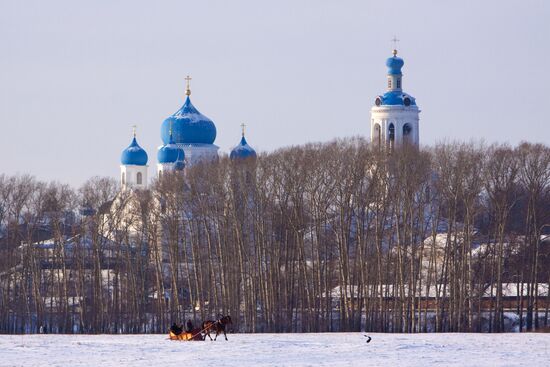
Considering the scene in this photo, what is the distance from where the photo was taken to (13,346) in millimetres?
34031

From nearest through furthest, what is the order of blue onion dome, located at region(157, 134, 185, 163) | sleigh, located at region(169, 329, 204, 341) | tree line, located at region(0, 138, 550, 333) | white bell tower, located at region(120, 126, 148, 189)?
sleigh, located at region(169, 329, 204, 341)
tree line, located at region(0, 138, 550, 333)
blue onion dome, located at region(157, 134, 185, 163)
white bell tower, located at region(120, 126, 148, 189)

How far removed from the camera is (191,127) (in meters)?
109

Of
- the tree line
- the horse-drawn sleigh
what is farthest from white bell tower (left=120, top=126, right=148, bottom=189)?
the horse-drawn sleigh

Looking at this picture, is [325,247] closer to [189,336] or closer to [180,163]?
[189,336]

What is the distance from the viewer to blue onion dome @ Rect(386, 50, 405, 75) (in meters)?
112

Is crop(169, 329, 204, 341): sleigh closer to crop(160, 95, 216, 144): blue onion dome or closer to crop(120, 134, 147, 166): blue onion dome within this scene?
crop(160, 95, 216, 144): blue onion dome

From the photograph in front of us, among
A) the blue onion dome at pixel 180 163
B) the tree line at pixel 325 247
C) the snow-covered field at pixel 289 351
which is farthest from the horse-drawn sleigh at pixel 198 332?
the blue onion dome at pixel 180 163

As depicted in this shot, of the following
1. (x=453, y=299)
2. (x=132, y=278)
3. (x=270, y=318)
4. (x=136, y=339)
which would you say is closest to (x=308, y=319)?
(x=270, y=318)

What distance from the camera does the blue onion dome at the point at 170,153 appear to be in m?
108

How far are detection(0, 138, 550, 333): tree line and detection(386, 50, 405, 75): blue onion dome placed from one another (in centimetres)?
4656

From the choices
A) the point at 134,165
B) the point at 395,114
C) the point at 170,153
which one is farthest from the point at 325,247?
the point at 134,165

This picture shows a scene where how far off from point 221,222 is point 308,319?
691 centimetres

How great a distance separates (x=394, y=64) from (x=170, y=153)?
1628 cm

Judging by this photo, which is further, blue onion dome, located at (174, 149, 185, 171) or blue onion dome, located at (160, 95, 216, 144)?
blue onion dome, located at (160, 95, 216, 144)
